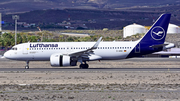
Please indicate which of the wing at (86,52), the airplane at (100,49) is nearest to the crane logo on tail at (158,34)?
the airplane at (100,49)

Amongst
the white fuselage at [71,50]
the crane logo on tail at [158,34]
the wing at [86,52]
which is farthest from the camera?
the crane logo on tail at [158,34]

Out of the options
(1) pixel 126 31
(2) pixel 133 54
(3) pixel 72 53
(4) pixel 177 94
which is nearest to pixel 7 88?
(4) pixel 177 94

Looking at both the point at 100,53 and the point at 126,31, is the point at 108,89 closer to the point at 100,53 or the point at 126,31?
the point at 100,53

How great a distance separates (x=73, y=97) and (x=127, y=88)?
5451 mm

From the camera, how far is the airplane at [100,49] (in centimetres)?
4372

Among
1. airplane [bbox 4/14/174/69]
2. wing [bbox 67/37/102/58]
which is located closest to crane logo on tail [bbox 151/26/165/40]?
airplane [bbox 4/14/174/69]

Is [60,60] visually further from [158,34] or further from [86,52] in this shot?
[158,34]

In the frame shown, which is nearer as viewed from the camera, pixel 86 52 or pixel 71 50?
pixel 86 52

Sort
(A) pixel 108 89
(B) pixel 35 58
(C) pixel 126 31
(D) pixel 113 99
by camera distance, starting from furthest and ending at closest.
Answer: (C) pixel 126 31 → (B) pixel 35 58 → (A) pixel 108 89 → (D) pixel 113 99

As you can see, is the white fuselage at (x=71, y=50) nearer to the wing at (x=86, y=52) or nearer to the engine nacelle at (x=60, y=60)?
the wing at (x=86, y=52)

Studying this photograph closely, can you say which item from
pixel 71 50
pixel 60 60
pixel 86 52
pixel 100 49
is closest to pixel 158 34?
pixel 100 49

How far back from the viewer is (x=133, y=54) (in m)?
44.5

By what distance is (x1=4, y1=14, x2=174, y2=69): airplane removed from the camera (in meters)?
43.7

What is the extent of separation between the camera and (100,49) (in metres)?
44.5
